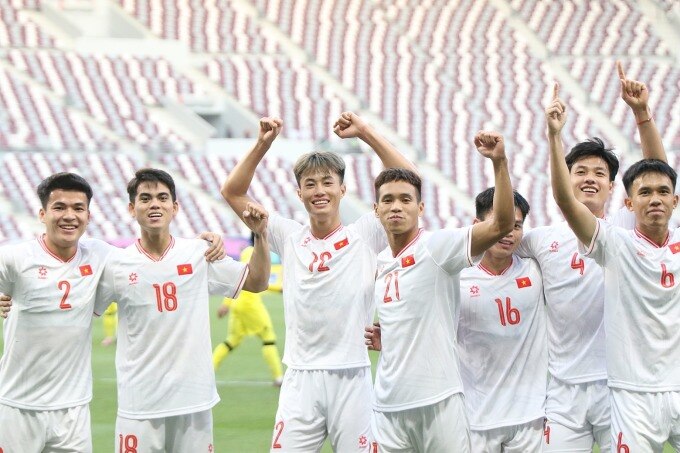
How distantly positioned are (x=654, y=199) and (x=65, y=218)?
3.04m

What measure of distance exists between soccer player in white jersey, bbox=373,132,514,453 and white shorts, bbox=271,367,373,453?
0.41 m

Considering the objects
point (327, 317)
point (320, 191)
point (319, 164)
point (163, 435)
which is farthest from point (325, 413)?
point (319, 164)

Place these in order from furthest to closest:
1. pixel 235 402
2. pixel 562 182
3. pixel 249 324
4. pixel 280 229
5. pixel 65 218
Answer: pixel 249 324 < pixel 235 402 < pixel 280 229 < pixel 65 218 < pixel 562 182

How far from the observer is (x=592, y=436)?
638 cm

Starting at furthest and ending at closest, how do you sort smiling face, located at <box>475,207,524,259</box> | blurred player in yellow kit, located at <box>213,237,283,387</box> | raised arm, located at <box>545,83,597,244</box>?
blurred player in yellow kit, located at <box>213,237,283,387</box>
smiling face, located at <box>475,207,524,259</box>
raised arm, located at <box>545,83,597,244</box>

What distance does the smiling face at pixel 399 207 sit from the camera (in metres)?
5.93

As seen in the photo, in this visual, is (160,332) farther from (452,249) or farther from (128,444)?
(452,249)

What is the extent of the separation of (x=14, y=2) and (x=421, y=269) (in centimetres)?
2947

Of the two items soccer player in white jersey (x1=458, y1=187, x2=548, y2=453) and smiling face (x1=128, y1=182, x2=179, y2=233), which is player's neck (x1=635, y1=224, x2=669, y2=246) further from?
smiling face (x1=128, y1=182, x2=179, y2=233)

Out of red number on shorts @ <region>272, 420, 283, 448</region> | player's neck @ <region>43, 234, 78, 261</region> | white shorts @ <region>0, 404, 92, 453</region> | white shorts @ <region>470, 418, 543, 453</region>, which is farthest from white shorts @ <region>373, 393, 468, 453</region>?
player's neck @ <region>43, 234, 78, 261</region>

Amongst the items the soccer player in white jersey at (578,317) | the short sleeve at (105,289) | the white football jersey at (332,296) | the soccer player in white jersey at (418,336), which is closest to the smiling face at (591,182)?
the soccer player in white jersey at (578,317)

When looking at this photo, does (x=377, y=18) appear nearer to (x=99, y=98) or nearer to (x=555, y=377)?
(x=99, y=98)

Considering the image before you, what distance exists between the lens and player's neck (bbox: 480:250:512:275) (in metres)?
6.37

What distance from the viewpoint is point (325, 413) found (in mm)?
6453
